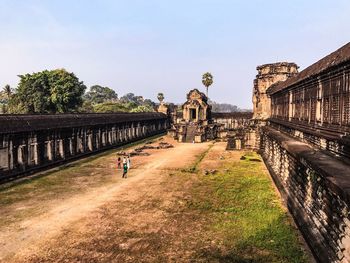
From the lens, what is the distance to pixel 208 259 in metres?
10.0

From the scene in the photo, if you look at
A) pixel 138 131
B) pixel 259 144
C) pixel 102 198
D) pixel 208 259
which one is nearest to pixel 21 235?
pixel 102 198

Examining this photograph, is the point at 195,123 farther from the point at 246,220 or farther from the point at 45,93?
the point at 246,220

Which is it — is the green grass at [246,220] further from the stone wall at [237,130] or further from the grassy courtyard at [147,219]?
the stone wall at [237,130]

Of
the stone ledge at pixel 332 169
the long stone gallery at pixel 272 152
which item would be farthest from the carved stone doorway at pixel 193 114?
the stone ledge at pixel 332 169

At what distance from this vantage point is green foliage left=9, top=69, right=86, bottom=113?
192 feet

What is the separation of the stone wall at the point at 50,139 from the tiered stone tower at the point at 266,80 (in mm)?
18599

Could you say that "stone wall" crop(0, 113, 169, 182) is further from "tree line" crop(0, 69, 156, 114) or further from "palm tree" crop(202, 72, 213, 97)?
"palm tree" crop(202, 72, 213, 97)

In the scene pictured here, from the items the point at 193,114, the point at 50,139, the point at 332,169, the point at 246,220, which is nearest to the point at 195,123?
the point at 193,114

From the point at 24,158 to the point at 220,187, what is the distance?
14.9m

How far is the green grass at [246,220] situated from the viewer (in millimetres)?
10211

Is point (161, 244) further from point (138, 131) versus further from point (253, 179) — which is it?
point (138, 131)

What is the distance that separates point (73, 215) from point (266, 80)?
26985 mm

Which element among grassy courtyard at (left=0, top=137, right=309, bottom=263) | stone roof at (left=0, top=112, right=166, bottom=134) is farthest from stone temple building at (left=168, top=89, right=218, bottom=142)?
grassy courtyard at (left=0, top=137, right=309, bottom=263)

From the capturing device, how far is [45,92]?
5991cm
